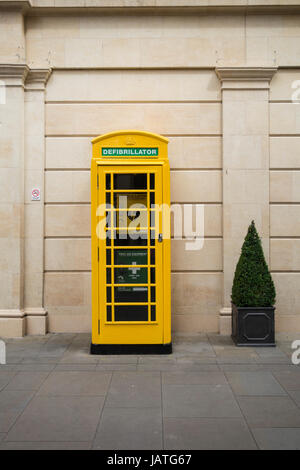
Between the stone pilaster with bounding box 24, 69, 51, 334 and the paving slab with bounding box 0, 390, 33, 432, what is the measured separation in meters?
2.85

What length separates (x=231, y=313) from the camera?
7.70 metres

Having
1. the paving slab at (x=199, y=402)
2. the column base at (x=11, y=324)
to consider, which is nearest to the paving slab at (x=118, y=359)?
the paving slab at (x=199, y=402)

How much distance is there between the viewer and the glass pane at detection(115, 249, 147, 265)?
6703mm

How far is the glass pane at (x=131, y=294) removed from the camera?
669cm

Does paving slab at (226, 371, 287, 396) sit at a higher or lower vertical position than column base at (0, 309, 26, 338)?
lower

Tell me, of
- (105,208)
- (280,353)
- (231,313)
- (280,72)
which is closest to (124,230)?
(105,208)

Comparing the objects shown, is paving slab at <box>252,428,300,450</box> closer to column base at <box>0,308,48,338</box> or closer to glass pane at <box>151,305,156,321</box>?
glass pane at <box>151,305,156,321</box>

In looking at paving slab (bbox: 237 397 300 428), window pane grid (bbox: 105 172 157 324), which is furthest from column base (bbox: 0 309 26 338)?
paving slab (bbox: 237 397 300 428)

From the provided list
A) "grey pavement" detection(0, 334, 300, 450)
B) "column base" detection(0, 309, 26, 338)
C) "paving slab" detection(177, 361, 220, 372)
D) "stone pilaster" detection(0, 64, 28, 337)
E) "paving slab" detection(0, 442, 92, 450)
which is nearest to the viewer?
"paving slab" detection(0, 442, 92, 450)

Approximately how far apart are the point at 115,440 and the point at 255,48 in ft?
23.2

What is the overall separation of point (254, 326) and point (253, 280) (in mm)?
751

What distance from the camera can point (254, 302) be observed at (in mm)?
6949

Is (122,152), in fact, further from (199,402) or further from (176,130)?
(199,402)
